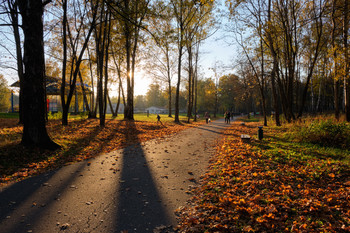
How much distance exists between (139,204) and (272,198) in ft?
8.67

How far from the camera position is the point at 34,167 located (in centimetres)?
544

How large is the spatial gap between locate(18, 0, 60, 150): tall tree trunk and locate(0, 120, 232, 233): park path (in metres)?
2.43

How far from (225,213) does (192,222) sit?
65 cm

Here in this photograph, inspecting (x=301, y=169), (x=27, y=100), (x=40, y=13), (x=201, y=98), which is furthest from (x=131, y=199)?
(x=201, y=98)

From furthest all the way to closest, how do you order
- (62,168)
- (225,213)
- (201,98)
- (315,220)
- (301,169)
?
1. (201,98)
2. (62,168)
3. (301,169)
4. (225,213)
5. (315,220)

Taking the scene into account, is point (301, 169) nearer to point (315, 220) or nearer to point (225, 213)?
point (315, 220)

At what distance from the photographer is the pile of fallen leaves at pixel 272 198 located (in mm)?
2750

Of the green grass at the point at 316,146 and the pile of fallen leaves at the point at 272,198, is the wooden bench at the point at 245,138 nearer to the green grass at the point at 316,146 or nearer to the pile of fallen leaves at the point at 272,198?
the green grass at the point at 316,146

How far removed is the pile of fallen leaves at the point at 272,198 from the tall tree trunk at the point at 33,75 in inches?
251

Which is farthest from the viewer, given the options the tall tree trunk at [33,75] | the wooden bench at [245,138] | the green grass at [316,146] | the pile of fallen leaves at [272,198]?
the wooden bench at [245,138]

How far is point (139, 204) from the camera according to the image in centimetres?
346

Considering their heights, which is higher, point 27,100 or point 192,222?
point 27,100

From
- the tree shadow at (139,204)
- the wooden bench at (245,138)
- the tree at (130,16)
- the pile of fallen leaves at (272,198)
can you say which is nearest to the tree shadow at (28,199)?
the tree shadow at (139,204)

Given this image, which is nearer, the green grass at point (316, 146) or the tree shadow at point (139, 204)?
the tree shadow at point (139, 204)
